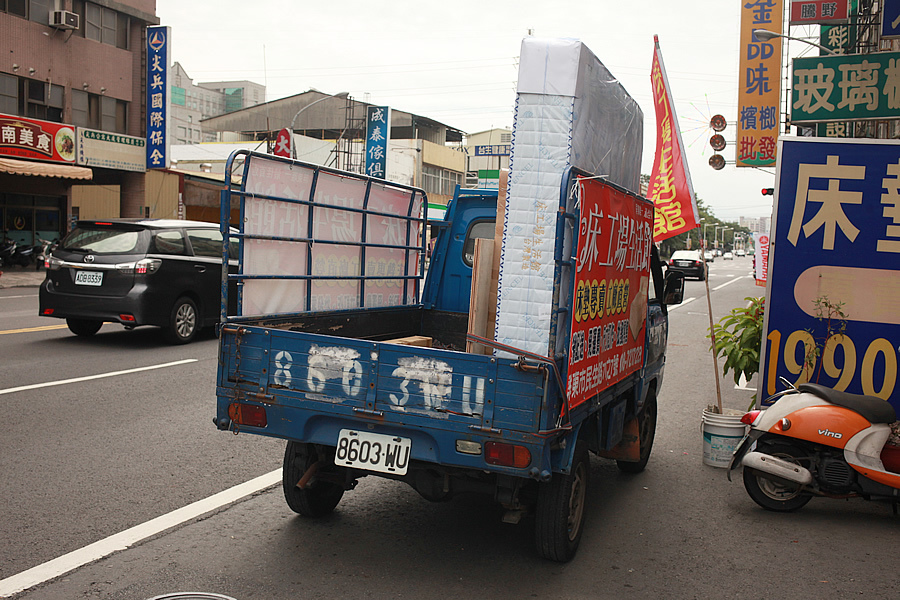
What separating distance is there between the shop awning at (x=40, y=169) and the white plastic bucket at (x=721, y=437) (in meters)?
20.4

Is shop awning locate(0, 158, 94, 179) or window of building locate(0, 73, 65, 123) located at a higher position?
window of building locate(0, 73, 65, 123)

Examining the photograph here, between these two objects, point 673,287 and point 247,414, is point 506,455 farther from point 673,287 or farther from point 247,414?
point 673,287

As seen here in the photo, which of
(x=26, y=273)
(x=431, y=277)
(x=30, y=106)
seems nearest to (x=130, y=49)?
(x=30, y=106)

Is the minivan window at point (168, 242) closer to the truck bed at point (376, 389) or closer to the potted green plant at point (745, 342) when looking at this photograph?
the truck bed at point (376, 389)

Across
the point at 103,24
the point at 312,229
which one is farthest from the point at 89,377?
the point at 103,24

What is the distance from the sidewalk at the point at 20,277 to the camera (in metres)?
20.4

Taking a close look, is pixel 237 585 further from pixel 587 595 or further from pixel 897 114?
pixel 897 114

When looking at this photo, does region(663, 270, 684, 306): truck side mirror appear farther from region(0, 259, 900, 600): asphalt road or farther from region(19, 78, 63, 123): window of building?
region(19, 78, 63, 123): window of building

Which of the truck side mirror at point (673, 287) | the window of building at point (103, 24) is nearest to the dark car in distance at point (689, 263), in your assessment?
the window of building at point (103, 24)

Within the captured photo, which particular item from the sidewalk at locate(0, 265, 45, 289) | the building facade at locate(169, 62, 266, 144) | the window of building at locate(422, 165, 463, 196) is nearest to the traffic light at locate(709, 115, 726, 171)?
the sidewalk at locate(0, 265, 45, 289)

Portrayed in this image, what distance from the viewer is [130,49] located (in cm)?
2697

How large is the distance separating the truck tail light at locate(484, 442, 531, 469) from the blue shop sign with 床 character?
10.7ft

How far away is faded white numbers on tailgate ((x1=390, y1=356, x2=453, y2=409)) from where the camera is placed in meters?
3.54

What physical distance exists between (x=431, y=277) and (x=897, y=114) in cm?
585
